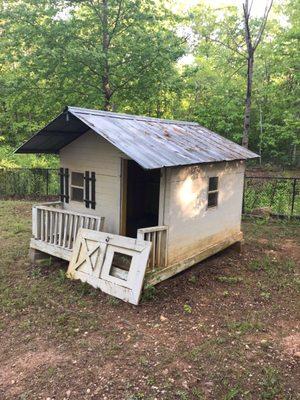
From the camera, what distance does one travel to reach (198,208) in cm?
738

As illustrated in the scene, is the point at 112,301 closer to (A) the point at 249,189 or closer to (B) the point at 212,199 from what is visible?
(B) the point at 212,199

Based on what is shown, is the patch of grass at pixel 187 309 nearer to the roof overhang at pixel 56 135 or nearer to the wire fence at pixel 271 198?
the roof overhang at pixel 56 135

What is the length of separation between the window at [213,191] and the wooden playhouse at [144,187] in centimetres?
2

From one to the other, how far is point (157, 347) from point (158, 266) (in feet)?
5.94

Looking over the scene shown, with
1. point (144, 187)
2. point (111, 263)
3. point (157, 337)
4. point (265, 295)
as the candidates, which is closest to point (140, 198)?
point (144, 187)

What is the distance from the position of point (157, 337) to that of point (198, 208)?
10.0ft

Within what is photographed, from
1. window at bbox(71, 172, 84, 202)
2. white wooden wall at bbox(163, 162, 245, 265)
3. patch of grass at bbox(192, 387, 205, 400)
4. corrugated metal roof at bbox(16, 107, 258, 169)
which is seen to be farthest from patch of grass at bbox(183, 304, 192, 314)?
window at bbox(71, 172, 84, 202)

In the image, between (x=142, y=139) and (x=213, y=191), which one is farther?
(x=213, y=191)

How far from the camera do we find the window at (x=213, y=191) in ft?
25.7

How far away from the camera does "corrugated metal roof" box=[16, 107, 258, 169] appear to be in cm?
602

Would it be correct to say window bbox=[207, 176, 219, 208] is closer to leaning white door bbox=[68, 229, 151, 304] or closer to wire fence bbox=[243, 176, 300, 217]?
leaning white door bbox=[68, 229, 151, 304]

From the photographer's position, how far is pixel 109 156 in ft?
23.4

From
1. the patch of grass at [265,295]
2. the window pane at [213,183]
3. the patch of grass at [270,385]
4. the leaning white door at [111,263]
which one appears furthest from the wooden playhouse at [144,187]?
the patch of grass at [270,385]

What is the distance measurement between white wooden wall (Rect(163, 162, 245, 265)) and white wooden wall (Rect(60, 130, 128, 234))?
1186 millimetres
